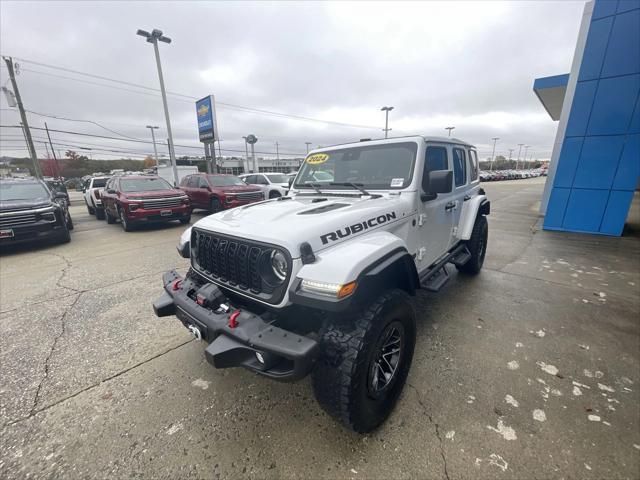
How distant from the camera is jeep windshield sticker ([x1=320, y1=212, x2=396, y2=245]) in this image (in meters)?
1.85

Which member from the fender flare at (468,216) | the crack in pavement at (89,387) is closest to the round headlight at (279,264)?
the crack in pavement at (89,387)

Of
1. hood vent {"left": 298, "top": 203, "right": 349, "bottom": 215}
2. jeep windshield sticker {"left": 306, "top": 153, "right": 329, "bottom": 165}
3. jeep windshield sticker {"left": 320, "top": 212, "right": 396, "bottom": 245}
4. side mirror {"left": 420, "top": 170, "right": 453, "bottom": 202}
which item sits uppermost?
jeep windshield sticker {"left": 306, "top": 153, "right": 329, "bottom": 165}

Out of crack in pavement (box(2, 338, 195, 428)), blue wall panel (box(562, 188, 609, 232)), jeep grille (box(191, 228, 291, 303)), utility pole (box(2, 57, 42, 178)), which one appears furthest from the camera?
utility pole (box(2, 57, 42, 178))

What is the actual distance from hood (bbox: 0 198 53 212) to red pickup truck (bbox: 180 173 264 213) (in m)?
4.31

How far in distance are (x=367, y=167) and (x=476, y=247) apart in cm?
261

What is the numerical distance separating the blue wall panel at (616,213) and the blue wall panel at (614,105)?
5.05ft

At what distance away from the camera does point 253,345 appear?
1.54m

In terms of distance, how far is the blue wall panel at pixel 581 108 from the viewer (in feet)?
22.4

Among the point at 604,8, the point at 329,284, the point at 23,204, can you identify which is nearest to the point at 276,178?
the point at 23,204

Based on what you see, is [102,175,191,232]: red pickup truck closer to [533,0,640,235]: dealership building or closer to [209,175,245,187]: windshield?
[209,175,245,187]: windshield

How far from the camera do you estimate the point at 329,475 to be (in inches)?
63.6

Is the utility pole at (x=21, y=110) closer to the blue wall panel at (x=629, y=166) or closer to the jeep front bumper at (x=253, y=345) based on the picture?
the jeep front bumper at (x=253, y=345)

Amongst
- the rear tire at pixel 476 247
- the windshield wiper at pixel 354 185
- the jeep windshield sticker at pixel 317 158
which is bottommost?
the rear tire at pixel 476 247

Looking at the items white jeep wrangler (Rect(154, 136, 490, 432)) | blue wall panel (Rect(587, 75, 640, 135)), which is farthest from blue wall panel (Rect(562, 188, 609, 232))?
white jeep wrangler (Rect(154, 136, 490, 432))
